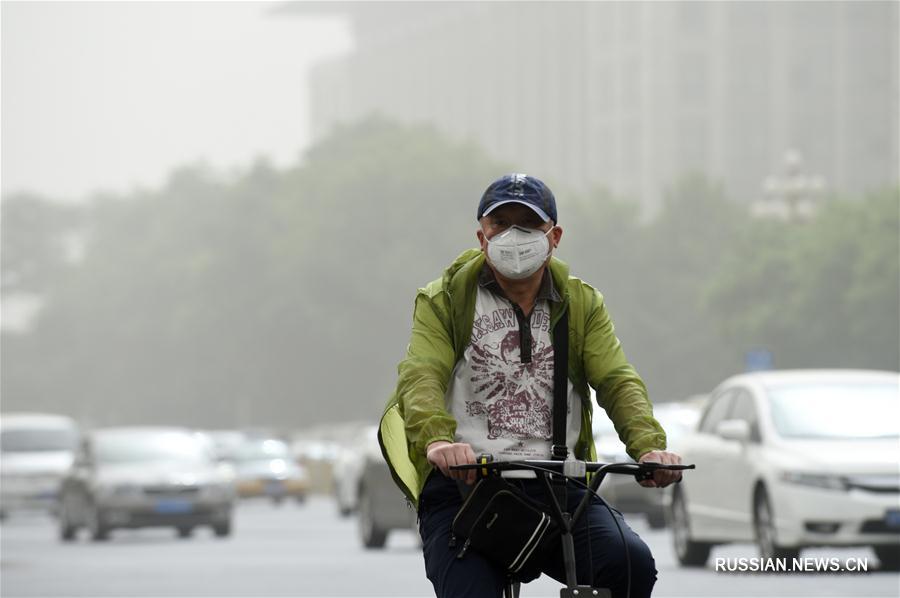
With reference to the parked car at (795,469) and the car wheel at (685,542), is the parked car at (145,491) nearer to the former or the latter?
the parked car at (795,469)

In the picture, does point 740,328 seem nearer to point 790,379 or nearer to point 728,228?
point 728,228

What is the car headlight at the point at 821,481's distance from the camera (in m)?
16.3

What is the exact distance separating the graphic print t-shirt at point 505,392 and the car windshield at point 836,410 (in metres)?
11.1

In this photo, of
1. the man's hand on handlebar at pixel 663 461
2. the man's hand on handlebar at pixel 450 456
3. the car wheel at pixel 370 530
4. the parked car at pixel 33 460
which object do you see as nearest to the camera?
the man's hand on handlebar at pixel 450 456

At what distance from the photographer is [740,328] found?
70688 millimetres

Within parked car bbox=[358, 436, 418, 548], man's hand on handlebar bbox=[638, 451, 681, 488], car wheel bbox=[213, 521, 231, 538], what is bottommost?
car wheel bbox=[213, 521, 231, 538]

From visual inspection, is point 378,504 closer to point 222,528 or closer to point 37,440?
point 222,528

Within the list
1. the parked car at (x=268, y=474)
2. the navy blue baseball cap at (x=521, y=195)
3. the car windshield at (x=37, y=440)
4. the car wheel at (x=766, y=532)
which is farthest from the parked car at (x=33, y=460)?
the navy blue baseball cap at (x=521, y=195)

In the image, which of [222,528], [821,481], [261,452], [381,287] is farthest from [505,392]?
[381,287]

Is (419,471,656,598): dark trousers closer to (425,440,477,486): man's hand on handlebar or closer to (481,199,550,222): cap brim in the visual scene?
(425,440,477,486): man's hand on handlebar

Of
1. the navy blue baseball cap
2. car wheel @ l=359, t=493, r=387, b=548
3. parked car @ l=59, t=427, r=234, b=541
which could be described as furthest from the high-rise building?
the navy blue baseball cap

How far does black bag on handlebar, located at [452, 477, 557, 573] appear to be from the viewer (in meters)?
5.80

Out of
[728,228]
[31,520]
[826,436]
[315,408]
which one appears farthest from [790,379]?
[315,408]

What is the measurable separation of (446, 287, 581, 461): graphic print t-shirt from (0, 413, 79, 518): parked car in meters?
31.3
